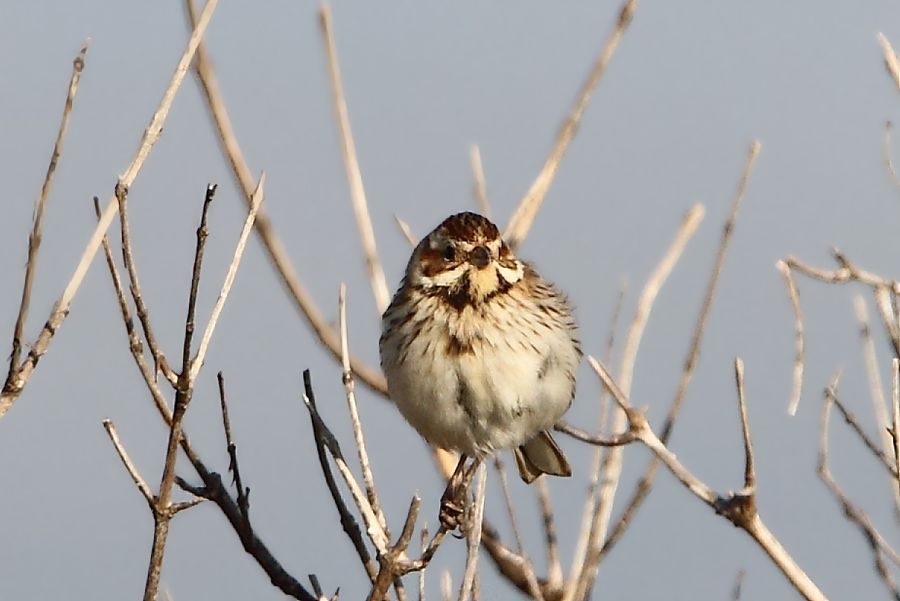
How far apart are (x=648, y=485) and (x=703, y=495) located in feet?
4.54

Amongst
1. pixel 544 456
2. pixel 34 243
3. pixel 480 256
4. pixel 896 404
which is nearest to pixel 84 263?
pixel 34 243

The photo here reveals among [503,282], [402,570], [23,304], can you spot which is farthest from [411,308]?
[23,304]

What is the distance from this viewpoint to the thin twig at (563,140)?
14.1ft

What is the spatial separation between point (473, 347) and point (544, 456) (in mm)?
929

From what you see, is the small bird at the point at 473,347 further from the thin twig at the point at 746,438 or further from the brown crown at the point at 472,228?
the thin twig at the point at 746,438

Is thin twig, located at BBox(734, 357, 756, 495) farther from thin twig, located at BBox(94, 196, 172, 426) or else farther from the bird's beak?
the bird's beak

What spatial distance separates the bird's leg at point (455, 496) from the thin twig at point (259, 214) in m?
0.56

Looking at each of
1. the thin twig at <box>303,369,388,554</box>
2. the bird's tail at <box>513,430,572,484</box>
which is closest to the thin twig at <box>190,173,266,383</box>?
the thin twig at <box>303,369,388,554</box>

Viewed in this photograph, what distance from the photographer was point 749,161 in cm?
424

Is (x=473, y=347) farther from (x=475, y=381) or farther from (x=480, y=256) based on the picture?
(x=480, y=256)

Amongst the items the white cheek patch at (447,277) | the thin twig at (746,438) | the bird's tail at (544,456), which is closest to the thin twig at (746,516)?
the thin twig at (746,438)

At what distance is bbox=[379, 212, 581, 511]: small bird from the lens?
4793 millimetres

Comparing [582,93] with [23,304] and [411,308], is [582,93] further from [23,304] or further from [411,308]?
[23,304]

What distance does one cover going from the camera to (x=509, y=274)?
500 centimetres
